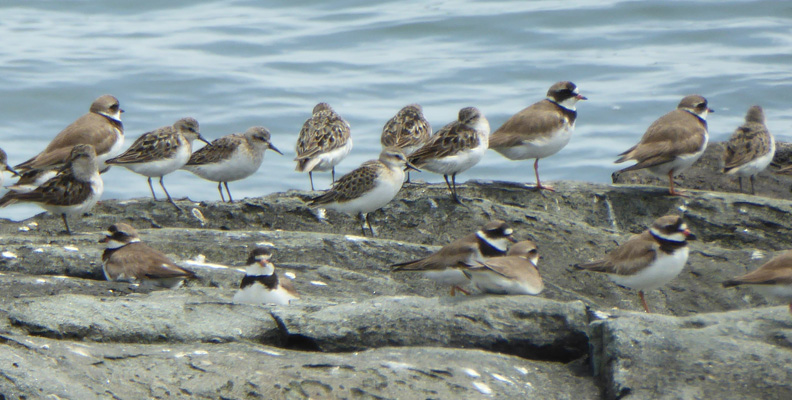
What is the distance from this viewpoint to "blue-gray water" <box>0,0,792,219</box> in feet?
66.9

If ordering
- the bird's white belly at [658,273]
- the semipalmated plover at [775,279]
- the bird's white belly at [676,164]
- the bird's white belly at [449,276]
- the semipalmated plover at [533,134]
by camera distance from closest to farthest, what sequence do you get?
the semipalmated plover at [775,279], the bird's white belly at [449,276], the bird's white belly at [658,273], the bird's white belly at [676,164], the semipalmated plover at [533,134]

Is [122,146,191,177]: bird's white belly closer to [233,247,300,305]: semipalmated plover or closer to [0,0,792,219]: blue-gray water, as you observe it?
[233,247,300,305]: semipalmated plover

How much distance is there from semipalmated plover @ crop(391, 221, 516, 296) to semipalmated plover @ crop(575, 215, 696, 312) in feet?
2.41

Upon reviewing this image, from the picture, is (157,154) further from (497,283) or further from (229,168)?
(497,283)

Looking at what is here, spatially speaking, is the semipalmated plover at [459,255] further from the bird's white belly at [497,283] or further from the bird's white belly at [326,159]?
the bird's white belly at [326,159]

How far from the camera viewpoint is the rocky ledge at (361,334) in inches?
206

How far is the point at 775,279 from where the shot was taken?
22.3ft

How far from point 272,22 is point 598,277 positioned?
19.5 meters

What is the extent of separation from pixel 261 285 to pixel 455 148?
169 inches

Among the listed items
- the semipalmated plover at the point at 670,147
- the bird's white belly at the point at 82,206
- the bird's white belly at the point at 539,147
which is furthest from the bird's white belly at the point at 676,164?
the bird's white belly at the point at 82,206

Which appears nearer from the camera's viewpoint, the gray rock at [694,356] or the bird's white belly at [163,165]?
the gray rock at [694,356]

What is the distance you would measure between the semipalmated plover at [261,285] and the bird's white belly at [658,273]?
272 centimetres

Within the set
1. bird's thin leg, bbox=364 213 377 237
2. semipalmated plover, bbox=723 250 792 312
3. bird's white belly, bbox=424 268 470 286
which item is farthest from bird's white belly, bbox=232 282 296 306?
semipalmated plover, bbox=723 250 792 312

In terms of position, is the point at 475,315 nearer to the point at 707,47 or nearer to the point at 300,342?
the point at 300,342
